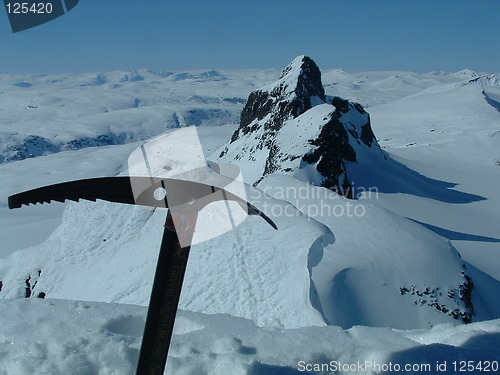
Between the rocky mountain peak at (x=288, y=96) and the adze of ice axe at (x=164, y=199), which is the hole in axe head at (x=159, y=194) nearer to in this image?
the adze of ice axe at (x=164, y=199)

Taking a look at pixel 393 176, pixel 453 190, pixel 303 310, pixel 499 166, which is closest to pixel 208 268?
pixel 303 310

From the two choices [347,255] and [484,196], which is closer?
[347,255]

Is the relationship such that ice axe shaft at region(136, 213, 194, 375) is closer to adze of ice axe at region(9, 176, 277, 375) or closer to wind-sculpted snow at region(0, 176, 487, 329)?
adze of ice axe at region(9, 176, 277, 375)

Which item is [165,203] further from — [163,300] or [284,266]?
[284,266]

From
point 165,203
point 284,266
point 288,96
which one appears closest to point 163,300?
point 165,203

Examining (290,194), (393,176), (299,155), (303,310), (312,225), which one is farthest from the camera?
(393,176)

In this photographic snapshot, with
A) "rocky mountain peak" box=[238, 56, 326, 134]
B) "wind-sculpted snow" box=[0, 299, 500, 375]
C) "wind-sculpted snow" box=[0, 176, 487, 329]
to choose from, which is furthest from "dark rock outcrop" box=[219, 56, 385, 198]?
"wind-sculpted snow" box=[0, 299, 500, 375]

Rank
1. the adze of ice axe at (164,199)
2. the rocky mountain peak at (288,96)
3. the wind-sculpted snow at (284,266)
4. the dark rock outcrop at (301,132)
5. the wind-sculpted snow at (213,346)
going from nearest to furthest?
the adze of ice axe at (164,199), the wind-sculpted snow at (213,346), the wind-sculpted snow at (284,266), the dark rock outcrop at (301,132), the rocky mountain peak at (288,96)

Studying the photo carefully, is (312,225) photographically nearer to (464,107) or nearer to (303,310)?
(303,310)

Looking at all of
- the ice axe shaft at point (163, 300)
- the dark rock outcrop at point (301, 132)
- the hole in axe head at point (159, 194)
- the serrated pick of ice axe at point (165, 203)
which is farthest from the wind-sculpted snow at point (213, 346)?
the dark rock outcrop at point (301, 132)
